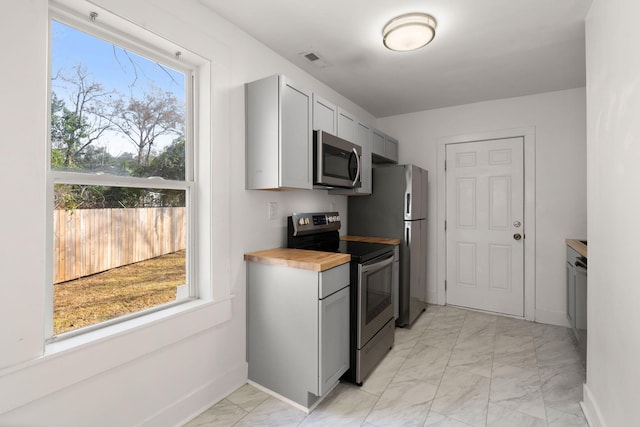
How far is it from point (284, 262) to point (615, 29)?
81.1 inches

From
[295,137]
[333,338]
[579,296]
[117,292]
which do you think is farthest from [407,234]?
[117,292]

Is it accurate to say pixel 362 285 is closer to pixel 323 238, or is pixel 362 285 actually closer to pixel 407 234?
pixel 323 238

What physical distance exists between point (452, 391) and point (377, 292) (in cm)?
81

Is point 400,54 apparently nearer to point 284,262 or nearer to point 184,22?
point 184,22

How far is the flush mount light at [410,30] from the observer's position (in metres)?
1.96

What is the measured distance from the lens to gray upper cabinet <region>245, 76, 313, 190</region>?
2.04 m

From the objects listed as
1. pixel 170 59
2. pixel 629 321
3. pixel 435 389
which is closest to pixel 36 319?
pixel 170 59

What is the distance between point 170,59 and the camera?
6.06ft

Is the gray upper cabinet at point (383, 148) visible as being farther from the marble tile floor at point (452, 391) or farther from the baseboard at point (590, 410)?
the baseboard at point (590, 410)

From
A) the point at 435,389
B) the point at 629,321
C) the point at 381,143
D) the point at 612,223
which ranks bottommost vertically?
the point at 435,389

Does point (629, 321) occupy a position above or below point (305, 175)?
below

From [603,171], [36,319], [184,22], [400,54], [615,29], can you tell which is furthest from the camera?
[400,54]

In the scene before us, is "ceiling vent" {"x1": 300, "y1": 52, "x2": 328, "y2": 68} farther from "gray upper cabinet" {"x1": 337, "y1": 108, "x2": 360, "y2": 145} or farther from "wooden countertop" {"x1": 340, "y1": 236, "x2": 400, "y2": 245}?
"wooden countertop" {"x1": 340, "y1": 236, "x2": 400, "y2": 245}

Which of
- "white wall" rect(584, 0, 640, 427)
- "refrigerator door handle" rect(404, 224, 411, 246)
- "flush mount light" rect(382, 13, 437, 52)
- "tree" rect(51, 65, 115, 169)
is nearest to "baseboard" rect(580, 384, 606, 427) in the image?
"white wall" rect(584, 0, 640, 427)
